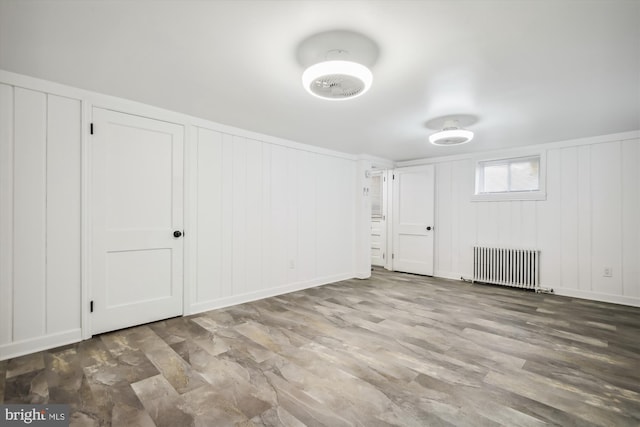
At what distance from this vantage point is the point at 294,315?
354 centimetres

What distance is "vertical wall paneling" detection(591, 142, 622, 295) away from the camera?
4.18m

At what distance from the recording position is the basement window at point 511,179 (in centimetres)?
489

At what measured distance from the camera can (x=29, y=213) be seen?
256cm

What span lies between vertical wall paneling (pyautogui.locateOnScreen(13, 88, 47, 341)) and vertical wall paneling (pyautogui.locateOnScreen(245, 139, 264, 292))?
6.77 feet

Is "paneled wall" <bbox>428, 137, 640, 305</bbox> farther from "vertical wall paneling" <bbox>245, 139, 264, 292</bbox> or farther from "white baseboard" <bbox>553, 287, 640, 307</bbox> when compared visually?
"vertical wall paneling" <bbox>245, 139, 264, 292</bbox>

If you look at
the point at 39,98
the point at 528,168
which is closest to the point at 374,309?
the point at 528,168

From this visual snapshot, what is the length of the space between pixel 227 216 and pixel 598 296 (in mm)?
5295

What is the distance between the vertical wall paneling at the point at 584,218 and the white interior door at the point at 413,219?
2.18m

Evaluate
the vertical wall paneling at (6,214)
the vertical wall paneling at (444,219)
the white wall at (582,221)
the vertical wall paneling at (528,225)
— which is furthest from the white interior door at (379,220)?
the vertical wall paneling at (6,214)

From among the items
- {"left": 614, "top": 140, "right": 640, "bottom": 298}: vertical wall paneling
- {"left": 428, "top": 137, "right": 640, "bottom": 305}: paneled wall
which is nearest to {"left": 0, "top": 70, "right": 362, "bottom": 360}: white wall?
{"left": 428, "top": 137, "right": 640, "bottom": 305}: paneled wall

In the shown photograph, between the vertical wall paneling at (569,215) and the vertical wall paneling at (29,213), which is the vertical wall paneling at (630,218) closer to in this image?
the vertical wall paneling at (569,215)

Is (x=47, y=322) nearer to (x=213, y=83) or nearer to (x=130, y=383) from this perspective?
(x=130, y=383)

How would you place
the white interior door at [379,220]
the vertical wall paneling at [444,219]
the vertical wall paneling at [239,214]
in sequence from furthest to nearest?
the white interior door at [379,220] → the vertical wall paneling at [444,219] → the vertical wall paneling at [239,214]

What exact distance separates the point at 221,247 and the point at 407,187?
3994 millimetres
